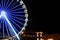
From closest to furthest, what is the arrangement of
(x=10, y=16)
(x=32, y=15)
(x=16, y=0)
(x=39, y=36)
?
(x=10, y=16) → (x=16, y=0) → (x=39, y=36) → (x=32, y=15)

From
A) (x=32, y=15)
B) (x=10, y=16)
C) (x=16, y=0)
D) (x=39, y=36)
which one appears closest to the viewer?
(x=10, y=16)

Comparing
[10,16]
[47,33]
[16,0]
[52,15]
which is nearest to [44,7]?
[52,15]

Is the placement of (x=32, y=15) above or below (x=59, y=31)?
above

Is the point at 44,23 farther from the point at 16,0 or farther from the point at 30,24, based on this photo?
the point at 16,0

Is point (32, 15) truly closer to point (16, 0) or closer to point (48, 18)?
point (48, 18)

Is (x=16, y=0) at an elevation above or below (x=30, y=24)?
above

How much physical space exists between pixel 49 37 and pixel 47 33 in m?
0.97

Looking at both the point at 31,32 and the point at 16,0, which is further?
the point at 31,32

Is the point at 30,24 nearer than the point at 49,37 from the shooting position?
No

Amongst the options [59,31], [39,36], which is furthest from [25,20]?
[59,31]

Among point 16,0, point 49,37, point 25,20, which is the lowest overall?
point 49,37

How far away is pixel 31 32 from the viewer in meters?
18.4

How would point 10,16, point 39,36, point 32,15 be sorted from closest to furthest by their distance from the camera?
point 10,16, point 39,36, point 32,15

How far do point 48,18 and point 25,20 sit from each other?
17.9 ft
